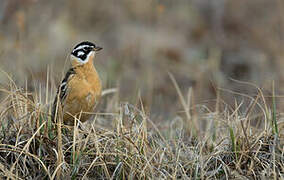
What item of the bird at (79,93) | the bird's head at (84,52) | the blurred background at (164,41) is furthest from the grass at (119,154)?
the blurred background at (164,41)

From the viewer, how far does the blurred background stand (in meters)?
9.52

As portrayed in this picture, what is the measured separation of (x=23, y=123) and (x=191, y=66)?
6.51 m

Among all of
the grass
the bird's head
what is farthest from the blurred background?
the grass

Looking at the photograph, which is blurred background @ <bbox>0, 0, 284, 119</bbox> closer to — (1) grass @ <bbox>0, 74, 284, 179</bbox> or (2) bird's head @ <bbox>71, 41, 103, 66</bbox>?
(2) bird's head @ <bbox>71, 41, 103, 66</bbox>

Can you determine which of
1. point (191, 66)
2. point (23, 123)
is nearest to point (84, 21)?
point (191, 66)

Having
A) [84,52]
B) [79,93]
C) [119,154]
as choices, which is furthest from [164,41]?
[119,154]

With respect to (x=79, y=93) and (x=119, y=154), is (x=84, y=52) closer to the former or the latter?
(x=79, y=93)

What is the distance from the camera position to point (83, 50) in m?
6.09

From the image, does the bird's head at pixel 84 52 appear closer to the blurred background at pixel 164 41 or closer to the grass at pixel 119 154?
the grass at pixel 119 154

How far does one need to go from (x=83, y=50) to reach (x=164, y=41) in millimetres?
6415

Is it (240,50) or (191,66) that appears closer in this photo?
(191,66)

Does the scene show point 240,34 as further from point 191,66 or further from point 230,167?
point 230,167

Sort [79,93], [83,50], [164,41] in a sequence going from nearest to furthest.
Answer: [79,93]
[83,50]
[164,41]

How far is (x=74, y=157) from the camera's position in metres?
4.45
